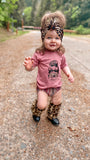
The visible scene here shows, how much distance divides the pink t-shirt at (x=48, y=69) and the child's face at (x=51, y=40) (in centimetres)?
10

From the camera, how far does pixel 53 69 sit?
77.4 inches

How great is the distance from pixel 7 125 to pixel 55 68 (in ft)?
3.83

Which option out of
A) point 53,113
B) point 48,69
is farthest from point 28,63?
point 53,113

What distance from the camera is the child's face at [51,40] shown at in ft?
6.10

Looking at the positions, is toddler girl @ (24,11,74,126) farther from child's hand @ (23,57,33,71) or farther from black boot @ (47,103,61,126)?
black boot @ (47,103,61,126)

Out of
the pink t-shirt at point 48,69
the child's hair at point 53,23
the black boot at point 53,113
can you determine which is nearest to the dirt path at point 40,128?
the black boot at point 53,113

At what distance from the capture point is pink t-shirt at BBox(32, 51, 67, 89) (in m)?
1.96


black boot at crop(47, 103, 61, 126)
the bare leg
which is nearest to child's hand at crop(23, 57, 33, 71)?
the bare leg

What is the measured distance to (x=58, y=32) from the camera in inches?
73.9

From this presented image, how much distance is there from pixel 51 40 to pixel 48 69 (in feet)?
1.30

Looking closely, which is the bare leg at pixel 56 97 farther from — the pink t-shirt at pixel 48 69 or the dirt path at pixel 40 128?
the dirt path at pixel 40 128

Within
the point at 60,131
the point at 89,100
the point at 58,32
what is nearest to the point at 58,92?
the point at 60,131

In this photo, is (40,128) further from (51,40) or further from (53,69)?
(51,40)

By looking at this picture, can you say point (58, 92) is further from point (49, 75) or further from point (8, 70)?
point (8, 70)
